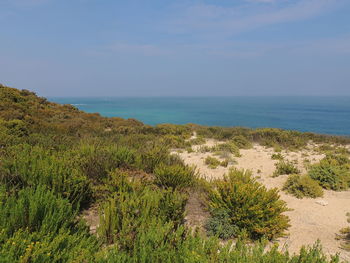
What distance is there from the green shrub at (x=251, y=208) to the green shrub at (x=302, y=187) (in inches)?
92.0

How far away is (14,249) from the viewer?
173cm

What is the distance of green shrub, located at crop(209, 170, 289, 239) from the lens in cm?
368

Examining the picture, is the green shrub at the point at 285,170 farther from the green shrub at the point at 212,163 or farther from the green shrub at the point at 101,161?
the green shrub at the point at 101,161

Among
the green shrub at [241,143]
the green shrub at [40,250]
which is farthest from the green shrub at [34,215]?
the green shrub at [241,143]

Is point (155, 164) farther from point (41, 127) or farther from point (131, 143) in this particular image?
point (41, 127)

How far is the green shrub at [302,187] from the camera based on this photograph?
589 cm

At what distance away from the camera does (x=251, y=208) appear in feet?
12.2

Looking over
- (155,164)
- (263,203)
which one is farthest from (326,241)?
(155,164)

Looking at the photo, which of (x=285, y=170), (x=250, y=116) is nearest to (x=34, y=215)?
(x=285, y=170)

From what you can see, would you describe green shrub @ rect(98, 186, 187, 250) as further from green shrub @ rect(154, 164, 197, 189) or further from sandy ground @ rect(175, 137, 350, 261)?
sandy ground @ rect(175, 137, 350, 261)

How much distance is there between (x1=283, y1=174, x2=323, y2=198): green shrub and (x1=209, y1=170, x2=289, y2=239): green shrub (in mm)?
2337

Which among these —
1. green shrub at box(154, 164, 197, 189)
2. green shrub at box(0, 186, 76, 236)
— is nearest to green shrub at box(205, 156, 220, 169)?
green shrub at box(154, 164, 197, 189)

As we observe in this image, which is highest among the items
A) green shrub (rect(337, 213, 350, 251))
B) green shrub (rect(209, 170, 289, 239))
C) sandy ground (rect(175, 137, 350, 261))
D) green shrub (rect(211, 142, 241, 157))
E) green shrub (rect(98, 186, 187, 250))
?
green shrub (rect(98, 186, 187, 250))

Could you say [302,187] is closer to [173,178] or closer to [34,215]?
[173,178]
